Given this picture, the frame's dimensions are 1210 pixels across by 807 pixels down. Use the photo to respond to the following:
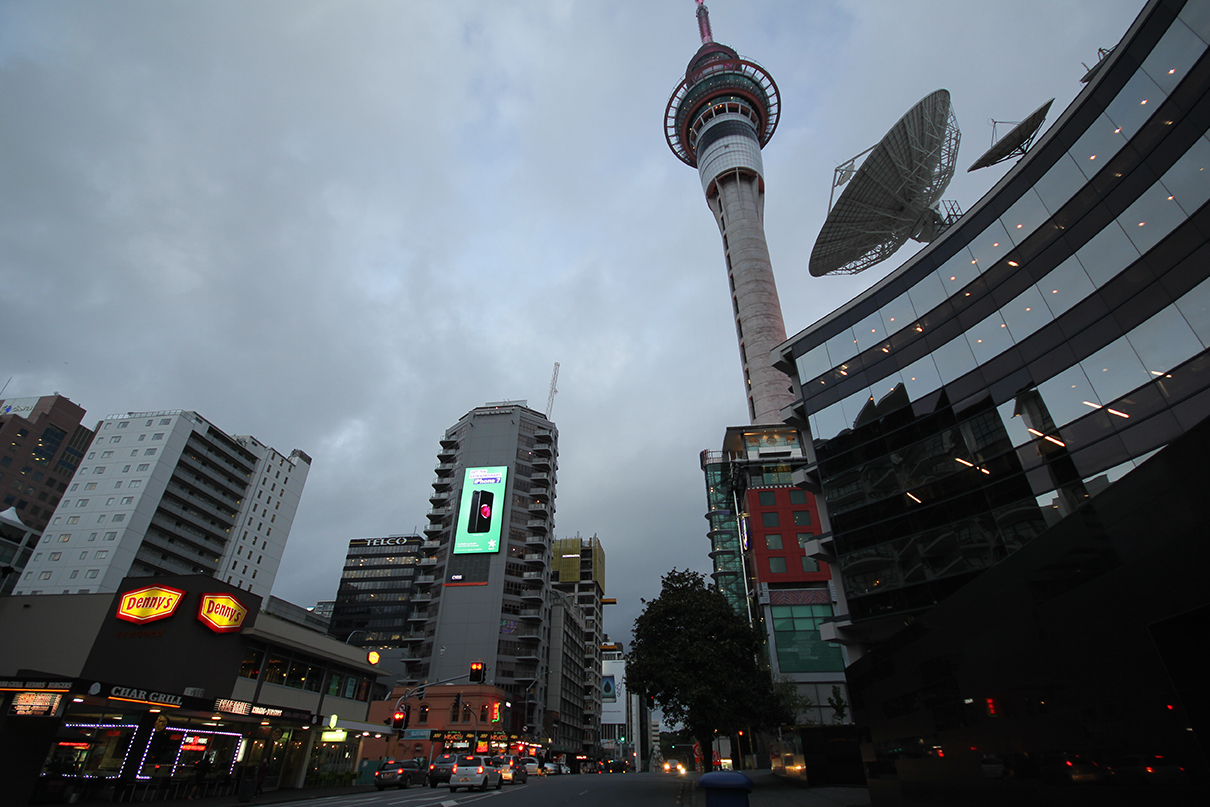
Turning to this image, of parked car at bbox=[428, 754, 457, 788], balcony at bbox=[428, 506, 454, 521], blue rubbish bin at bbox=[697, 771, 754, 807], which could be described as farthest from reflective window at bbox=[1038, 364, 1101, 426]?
balcony at bbox=[428, 506, 454, 521]

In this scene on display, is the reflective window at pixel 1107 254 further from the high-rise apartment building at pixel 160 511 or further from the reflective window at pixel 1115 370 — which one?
the high-rise apartment building at pixel 160 511

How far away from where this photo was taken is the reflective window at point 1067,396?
20406 mm

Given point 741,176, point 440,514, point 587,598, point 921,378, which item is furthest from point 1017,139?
point 587,598

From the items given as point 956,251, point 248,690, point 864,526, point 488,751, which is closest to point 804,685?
point 864,526

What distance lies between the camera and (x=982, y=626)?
1310cm

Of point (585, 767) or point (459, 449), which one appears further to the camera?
point (585, 767)

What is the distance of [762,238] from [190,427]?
10338 centimetres

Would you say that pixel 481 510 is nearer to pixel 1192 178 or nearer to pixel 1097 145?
pixel 1097 145

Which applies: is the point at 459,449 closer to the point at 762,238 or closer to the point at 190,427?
the point at 190,427

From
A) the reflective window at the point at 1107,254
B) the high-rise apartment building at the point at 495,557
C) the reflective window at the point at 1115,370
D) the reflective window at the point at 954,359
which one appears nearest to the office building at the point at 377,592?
the high-rise apartment building at the point at 495,557

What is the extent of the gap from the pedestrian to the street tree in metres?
22.3

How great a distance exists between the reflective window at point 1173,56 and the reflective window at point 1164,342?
622 cm

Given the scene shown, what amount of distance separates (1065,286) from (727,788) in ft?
76.1

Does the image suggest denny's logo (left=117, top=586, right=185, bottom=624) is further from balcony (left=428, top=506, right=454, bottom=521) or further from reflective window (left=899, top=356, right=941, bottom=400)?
balcony (left=428, top=506, right=454, bottom=521)
